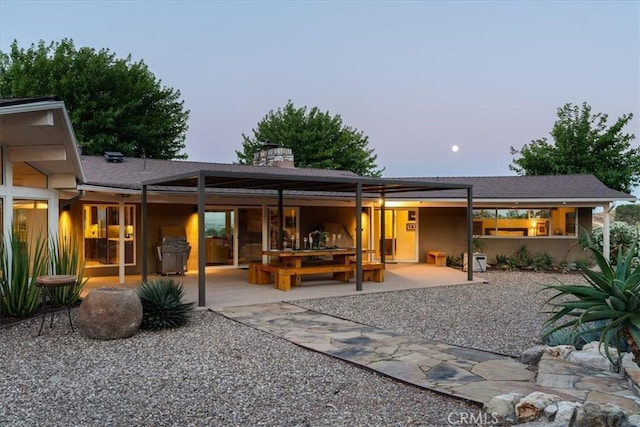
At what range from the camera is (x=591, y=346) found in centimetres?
523

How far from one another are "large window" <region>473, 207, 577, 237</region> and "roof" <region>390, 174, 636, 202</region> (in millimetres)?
782

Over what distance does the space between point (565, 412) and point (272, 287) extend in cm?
817

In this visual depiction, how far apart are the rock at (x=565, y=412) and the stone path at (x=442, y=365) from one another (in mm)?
283

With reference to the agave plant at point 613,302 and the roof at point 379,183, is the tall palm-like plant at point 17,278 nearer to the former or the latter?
the roof at point 379,183

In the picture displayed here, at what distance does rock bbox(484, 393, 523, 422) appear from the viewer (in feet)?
12.6

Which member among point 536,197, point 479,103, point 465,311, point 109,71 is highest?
point 109,71

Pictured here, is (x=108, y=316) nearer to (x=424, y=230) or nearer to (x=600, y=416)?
(x=600, y=416)

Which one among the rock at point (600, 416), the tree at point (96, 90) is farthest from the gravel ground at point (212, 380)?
the tree at point (96, 90)

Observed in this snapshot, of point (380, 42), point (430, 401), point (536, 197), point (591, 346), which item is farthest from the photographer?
point (380, 42)

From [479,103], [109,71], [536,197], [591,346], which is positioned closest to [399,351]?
[591,346]

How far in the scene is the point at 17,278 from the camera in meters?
7.18

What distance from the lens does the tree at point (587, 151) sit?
2419 cm

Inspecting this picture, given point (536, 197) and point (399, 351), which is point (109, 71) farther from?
point (399, 351)

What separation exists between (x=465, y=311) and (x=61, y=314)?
6.86 metres
